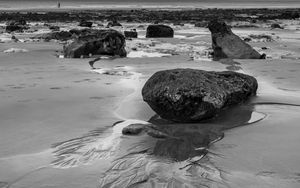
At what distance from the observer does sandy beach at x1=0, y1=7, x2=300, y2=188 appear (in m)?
3.87

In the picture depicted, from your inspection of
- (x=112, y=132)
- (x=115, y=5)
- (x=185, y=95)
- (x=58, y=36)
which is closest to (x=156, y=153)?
(x=112, y=132)

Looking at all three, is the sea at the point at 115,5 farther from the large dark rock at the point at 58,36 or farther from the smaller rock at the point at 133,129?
the smaller rock at the point at 133,129

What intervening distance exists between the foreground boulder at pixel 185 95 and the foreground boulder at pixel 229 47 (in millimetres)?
6002

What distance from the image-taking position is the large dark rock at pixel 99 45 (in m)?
12.2

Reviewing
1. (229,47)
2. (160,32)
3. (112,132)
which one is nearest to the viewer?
(112,132)

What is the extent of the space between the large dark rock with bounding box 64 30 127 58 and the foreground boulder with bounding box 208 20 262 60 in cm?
256

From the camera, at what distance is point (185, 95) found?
5.45 metres

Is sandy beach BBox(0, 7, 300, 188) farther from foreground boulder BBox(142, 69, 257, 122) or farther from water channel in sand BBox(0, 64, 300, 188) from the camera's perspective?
foreground boulder BBox(142, 69, 257, 122)

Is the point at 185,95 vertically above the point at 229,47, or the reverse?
the point at 185,95

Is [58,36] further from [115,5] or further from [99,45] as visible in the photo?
[115,5]

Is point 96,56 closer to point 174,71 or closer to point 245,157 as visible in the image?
point 174,71

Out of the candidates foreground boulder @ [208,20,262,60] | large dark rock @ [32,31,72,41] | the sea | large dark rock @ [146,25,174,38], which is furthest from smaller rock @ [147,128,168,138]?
the sea

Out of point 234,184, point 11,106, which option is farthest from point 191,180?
point 11,106

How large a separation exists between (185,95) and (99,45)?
7.58 metres
